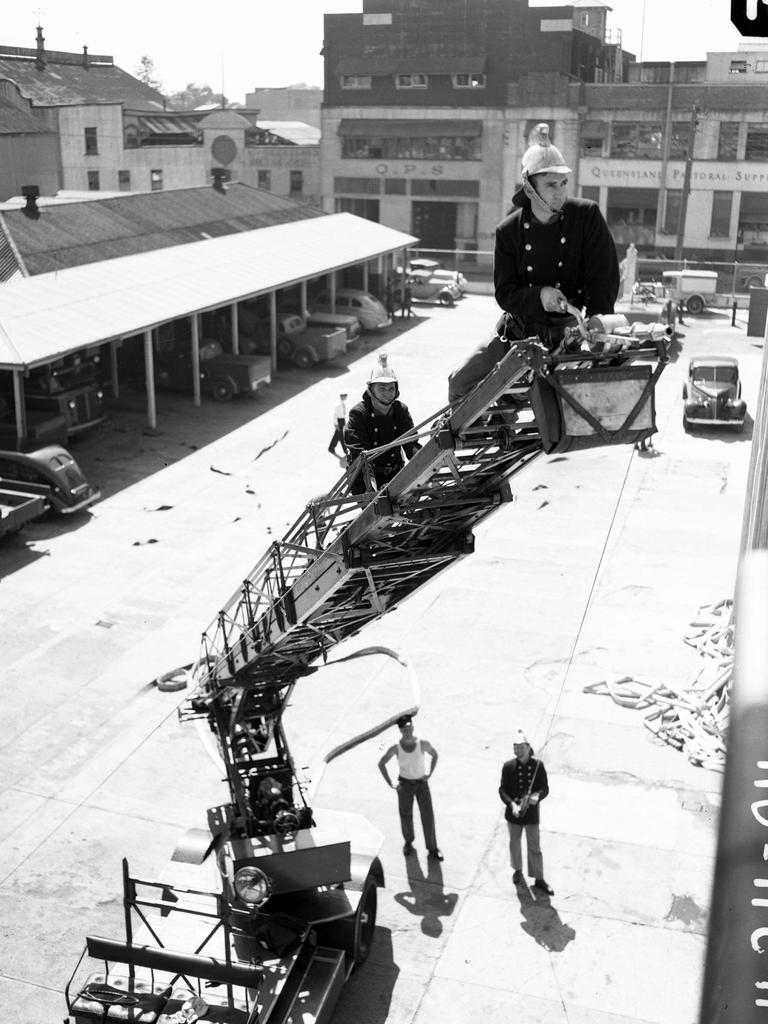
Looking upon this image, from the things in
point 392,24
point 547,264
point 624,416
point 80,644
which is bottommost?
point 80,644

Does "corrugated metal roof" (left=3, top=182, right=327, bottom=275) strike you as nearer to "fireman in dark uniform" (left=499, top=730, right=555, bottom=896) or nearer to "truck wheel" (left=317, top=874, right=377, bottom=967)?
"fireman in dark uniform" (left=499, top=730, right=555, bottom=896)

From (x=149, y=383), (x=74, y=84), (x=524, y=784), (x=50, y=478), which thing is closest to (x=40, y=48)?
(x=74, y=84)

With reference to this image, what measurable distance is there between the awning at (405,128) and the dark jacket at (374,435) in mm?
66241

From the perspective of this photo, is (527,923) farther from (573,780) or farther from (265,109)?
(265,109)

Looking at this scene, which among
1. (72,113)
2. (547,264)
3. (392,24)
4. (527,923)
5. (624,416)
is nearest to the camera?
(624,416)

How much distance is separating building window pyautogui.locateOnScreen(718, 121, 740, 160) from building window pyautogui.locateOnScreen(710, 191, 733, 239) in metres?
2.10

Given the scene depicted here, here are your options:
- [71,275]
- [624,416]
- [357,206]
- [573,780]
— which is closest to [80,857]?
[573,780]

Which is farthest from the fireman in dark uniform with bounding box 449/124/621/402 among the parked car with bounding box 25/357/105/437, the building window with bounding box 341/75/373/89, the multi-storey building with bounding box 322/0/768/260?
the building window with bounding box 341/75/373/89

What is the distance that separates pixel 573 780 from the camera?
1452 centimetres

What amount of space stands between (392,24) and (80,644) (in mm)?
66078

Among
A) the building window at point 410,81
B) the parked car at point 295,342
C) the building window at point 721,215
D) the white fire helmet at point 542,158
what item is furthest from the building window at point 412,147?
the white fire helmet at point 542,158

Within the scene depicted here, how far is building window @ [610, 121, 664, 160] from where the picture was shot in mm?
68312

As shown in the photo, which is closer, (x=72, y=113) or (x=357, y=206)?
(x=72, y=113)

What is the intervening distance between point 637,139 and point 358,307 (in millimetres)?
29823
